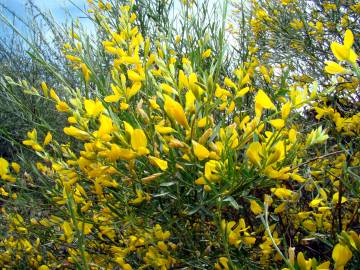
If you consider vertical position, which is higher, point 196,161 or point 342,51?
point 342,51

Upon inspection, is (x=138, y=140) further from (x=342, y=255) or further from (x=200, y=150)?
(x=342, y=255)

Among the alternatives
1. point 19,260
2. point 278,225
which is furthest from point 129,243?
point 19,260

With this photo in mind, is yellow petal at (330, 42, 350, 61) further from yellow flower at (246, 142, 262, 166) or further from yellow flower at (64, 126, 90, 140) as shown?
yellow flower at (64, 126, 90, 140)

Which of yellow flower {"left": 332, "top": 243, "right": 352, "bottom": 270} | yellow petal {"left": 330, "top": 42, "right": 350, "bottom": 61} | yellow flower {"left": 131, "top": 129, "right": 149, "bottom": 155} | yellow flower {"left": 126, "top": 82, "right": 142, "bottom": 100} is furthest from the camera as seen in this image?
yellow flower {"left": 126, "top": 82, "right": 142, "bottom": 100}

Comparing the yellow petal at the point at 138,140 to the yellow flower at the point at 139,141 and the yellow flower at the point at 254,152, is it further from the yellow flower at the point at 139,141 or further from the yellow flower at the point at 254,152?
the yellow flower at the point at 254,152

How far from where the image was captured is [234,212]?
→ 1.54m

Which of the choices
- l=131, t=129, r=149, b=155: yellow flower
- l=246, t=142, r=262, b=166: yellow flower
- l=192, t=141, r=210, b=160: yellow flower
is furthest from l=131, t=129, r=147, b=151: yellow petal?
l=246, t=142, r=262, b=166: yellow flower

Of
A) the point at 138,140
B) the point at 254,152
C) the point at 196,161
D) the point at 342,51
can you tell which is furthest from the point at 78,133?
the point at 342,51

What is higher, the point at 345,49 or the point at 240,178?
the point at 345,49

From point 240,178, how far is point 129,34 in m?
0.72

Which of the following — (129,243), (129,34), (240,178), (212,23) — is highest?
(212,23)

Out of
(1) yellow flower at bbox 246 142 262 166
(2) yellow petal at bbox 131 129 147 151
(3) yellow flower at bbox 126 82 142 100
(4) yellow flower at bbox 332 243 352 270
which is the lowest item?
(4) yellow flower at bbox 332 243 352 270

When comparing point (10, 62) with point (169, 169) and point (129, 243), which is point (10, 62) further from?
point (169, 169)

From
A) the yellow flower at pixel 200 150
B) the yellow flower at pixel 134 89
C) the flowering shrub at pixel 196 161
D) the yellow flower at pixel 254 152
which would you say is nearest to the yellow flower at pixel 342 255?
the flowering shrub at pixel 196 161
